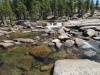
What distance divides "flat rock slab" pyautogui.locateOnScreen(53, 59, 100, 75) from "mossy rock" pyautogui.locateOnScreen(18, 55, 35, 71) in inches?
128

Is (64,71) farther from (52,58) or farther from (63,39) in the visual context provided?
(63,39)

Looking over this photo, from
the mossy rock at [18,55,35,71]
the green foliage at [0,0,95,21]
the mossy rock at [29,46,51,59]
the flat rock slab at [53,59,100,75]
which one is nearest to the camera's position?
the flat rock slab at [53,59,100,75]

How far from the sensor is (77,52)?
53.3ft

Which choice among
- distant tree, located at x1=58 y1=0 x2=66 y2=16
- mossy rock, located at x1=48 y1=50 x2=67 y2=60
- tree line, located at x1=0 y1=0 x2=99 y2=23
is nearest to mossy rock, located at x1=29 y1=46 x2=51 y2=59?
mossy rock, located at x1=48 y1=50 x2=67 y2=60

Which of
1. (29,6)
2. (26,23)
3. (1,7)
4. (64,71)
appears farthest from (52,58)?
(29,6)

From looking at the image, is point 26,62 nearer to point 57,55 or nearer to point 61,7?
point 57,55

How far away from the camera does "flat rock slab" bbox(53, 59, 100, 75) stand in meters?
9.31

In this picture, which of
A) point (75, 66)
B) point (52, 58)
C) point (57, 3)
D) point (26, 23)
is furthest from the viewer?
point (57, 3)

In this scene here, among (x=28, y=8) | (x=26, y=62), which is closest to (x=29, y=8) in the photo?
(x=28, y=8)

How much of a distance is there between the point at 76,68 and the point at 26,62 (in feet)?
18.3

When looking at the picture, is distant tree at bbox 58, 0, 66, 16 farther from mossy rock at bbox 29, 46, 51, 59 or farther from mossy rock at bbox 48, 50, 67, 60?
mossy rock at bbox 29, 46, 51, 59

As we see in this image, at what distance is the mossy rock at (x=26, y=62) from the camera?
1232cm

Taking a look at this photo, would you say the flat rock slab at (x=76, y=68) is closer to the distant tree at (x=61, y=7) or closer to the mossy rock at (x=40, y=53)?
the mossy rock at (x=40, y=53)

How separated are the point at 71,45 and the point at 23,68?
341 inches
